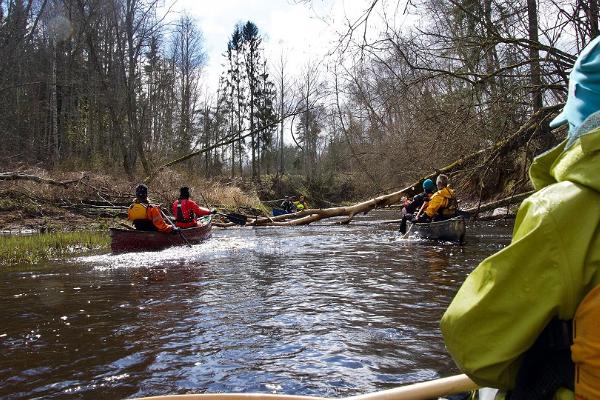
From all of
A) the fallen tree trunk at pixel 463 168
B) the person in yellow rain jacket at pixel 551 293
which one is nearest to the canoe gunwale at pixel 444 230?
the fallen tree trunk at pixel 463 168

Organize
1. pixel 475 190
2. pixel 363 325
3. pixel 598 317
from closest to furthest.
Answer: pixel 598 317 < pixel 363 325 < pixel 475 190

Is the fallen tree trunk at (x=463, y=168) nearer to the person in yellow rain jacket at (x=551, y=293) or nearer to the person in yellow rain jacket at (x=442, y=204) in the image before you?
the person in yellow rain jacket at (x=442, y=204)

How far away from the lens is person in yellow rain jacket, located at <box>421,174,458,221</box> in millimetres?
13078

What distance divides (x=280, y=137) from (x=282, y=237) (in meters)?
30.7

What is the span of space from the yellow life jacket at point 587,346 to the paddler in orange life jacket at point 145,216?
11205 millimetres

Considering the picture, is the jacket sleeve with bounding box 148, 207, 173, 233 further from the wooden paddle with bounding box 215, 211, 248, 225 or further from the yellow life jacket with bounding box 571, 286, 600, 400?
the yellow life jacket with bounding box 571, 286, 600, 400

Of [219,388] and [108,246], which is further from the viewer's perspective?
[108,246]

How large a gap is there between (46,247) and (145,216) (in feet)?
7.37

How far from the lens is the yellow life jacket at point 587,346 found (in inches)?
52.6

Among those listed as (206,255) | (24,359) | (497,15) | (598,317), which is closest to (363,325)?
(24,359)

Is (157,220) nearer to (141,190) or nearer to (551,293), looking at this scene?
(141,190)

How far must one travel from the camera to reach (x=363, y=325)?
565cm

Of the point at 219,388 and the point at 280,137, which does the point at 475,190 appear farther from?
the point at 280,137

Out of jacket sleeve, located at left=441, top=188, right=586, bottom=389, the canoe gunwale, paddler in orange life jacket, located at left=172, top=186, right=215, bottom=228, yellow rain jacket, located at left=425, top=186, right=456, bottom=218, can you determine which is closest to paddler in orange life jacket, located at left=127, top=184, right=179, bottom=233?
paddler in orange life jacket, located at left=172, top=186, right=215, bottom=228
